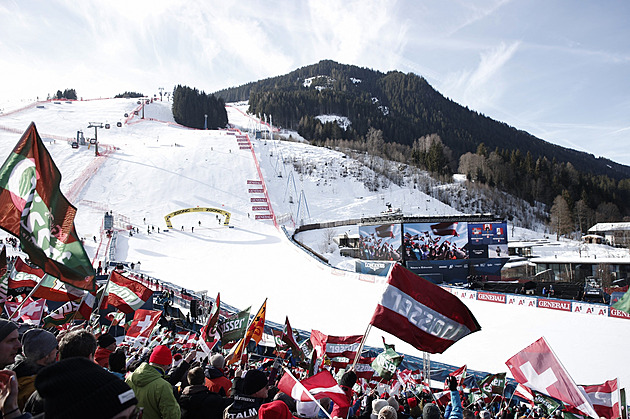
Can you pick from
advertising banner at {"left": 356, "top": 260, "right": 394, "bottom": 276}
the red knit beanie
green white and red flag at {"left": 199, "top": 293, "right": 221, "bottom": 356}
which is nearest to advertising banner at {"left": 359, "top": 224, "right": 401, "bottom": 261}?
advertising banner at {"left": 356, "top": 260, "right": 394, "bottom": 276}

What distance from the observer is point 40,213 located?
177 inches

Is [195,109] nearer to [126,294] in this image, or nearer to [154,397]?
[126,294]

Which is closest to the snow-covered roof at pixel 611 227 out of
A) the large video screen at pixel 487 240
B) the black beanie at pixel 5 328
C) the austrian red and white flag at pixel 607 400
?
the large video screen at pixel 487 240

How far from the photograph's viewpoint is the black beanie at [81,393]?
1402 mm

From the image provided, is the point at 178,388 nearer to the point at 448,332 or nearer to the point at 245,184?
the point at 448,332

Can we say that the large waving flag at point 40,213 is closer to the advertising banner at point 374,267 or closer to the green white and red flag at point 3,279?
the green white and red flag at point 3,279

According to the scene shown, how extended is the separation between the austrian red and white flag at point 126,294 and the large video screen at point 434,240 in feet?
72.9

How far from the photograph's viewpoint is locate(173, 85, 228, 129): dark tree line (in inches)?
3890

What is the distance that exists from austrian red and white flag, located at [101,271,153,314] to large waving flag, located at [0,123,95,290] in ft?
9.75

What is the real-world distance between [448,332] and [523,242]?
156 feet

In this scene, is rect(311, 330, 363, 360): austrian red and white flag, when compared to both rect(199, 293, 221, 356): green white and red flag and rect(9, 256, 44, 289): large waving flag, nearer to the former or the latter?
rect(199, 293, 221, 356): green white and red flag

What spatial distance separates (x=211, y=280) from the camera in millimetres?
22672

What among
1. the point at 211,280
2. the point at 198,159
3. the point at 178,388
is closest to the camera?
the point at 178,388

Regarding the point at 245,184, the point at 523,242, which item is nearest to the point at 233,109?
the point at 245,184
